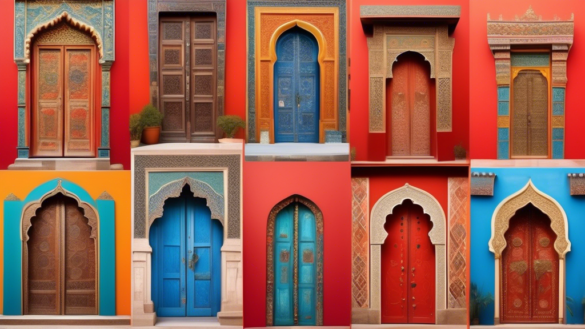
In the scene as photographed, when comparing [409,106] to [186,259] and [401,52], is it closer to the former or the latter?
[401,52]

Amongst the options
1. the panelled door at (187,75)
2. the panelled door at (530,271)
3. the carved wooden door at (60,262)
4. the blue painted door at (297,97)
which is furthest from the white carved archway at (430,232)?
the carved wooden door at (60,262)

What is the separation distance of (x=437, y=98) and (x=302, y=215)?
2.13 m

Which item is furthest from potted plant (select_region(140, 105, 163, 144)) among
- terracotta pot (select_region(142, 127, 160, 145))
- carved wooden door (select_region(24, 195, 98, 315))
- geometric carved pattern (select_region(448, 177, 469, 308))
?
geometric carved pattern (select_region(448, 177, 469, 308))

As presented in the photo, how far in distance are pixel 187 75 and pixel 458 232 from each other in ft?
12.7

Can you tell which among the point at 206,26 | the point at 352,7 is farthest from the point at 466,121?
the point at 206,26

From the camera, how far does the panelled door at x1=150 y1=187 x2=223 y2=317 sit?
12.0m

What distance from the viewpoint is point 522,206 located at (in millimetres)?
11312

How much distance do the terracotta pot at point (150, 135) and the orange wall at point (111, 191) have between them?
48 centimetres

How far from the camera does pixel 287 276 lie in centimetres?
A: 1171

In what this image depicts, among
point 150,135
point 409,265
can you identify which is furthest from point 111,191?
point 409,265

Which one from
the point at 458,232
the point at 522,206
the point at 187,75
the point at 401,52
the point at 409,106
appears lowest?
the point at 458,232

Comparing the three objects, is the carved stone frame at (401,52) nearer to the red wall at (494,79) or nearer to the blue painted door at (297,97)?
the red wall at (494,79)

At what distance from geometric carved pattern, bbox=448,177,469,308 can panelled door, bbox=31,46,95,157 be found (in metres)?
4.57

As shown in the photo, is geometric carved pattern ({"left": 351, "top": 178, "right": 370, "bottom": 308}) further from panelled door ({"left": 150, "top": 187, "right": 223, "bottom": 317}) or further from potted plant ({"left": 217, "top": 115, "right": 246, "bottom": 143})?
panelled door ({"left": 150, "top": 187, "right": 223, "bottom": 317})
